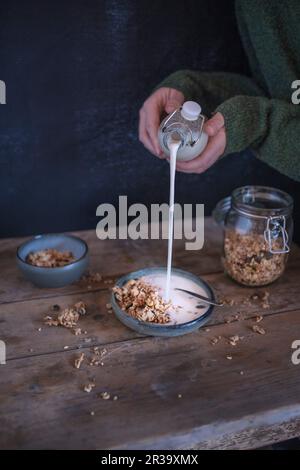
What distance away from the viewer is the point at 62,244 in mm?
1380

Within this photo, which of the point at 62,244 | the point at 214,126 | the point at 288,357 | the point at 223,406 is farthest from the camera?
the point at 62,244

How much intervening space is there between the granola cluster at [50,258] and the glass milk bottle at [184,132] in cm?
41

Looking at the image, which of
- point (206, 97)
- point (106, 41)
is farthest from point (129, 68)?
point (206, 97)

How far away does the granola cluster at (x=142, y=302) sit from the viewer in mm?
1084

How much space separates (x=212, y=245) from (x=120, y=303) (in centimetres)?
48

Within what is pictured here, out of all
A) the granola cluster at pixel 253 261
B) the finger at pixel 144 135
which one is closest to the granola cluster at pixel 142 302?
the granola cluster at pixel 253 261

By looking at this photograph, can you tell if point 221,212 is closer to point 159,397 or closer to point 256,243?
point 256,243

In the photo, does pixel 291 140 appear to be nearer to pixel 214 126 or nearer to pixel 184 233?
pixel 214 126

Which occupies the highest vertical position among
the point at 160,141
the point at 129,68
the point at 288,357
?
the point at 129,68

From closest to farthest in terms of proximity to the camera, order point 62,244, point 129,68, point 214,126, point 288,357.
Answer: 1. point 288,357
2. point 214,126
3. point 62,244
4. point 129,68

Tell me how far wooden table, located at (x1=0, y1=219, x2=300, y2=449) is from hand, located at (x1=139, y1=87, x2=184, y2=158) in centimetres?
39
